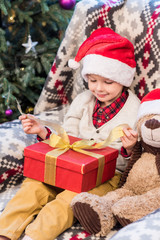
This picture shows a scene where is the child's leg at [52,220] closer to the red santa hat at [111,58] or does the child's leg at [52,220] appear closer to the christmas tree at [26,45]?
the red santa hat at [111,58]

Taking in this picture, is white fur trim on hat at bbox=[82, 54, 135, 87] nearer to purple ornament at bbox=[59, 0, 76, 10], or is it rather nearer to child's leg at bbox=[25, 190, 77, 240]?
child's leg at bbox=[25, 190, 77, 240]

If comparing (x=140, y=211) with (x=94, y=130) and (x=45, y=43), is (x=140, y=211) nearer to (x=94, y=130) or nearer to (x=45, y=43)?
(x=94, y=130)

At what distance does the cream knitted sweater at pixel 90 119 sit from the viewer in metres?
1.49

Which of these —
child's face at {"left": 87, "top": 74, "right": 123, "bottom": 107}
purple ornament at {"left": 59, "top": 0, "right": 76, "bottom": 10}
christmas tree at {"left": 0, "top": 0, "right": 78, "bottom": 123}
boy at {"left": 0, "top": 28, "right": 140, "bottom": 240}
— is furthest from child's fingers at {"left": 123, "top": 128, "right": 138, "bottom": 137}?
purple ornament at {"left": 59, "top": 0, "right": 76, "bottom": 10}

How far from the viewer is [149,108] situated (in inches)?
48.8

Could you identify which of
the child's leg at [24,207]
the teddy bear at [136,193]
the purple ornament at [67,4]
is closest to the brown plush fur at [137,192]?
the teddy bear at [136,193]

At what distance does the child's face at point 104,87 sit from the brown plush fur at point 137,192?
0.24 m

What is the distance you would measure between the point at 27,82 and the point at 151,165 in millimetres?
1221

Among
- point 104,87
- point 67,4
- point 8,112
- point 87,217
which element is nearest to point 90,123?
point 104,87

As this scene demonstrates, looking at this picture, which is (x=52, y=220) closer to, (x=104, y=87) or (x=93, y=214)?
(x=93, y=214)

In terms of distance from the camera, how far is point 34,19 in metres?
2.34

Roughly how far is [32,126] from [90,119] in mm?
261

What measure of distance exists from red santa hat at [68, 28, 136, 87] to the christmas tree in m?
0.79

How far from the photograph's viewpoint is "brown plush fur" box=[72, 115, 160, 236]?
1.13 m
